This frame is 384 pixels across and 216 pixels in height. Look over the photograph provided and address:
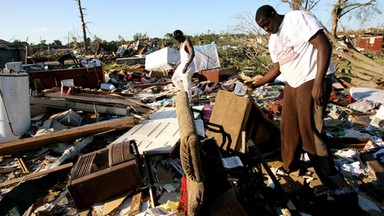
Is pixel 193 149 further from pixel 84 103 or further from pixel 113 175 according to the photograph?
pixel 84 103

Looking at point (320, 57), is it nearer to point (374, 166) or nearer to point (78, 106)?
point (374, 166)

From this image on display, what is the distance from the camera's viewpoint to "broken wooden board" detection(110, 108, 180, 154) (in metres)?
3.54

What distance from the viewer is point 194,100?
25.4 ft

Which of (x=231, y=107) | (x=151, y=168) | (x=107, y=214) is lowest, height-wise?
(x=107, y=214)

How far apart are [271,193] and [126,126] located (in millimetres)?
2932

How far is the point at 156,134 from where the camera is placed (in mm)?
4098

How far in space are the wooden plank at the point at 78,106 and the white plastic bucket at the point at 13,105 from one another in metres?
0.76

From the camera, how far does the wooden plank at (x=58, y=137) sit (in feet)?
13.1

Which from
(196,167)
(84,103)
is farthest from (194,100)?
(196,167)

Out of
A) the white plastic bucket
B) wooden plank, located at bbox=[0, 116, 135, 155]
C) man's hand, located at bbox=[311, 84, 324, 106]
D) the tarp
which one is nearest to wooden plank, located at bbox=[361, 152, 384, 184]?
man's hand, located at bbox=[311, 84, 324, 106]

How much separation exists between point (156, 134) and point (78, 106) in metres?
2.65

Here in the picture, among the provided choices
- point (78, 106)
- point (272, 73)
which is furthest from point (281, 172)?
point (78, 106)

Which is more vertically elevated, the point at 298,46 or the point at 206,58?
the point at 206,58

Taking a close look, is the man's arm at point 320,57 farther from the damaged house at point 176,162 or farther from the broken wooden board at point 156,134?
the broken wooden board at point 156,134
